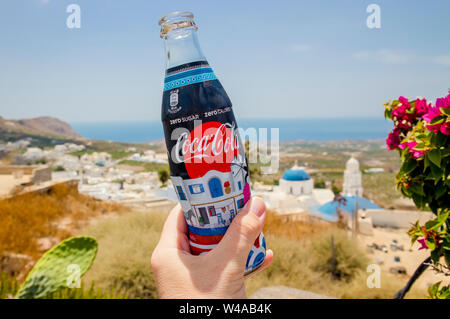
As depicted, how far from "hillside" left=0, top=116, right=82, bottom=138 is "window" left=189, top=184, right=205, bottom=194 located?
36.0m

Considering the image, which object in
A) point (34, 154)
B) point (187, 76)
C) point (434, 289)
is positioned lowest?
point (34, 154)

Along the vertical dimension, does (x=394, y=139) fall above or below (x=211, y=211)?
above

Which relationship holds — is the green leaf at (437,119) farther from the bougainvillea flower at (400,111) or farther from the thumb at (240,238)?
the thumb at (240,238)

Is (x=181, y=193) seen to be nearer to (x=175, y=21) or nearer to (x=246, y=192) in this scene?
(x=246, y=192)

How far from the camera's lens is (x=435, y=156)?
153 cm

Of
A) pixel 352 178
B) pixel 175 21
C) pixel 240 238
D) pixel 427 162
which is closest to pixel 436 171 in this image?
pixel 427 162

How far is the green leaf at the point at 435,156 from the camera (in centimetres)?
152

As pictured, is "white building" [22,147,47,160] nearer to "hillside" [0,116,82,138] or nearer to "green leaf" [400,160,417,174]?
"hillside" [0,116,82,138]

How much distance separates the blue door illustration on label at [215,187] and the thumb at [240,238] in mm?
120

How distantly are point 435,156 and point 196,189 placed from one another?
1.11 metres

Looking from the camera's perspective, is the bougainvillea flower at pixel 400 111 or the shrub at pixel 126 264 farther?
the shrub at pixel 126 264

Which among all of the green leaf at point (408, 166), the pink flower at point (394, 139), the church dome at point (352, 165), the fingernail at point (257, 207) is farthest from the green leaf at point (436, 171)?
the church dome at point (352, 165)

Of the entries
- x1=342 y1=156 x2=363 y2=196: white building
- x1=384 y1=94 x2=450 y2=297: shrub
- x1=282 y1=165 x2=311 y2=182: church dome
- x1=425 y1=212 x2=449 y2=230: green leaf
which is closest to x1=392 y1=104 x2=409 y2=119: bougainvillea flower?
x1=384 y1=94 x2=450 y2=297: shrub

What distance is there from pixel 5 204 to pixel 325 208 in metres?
17.2
